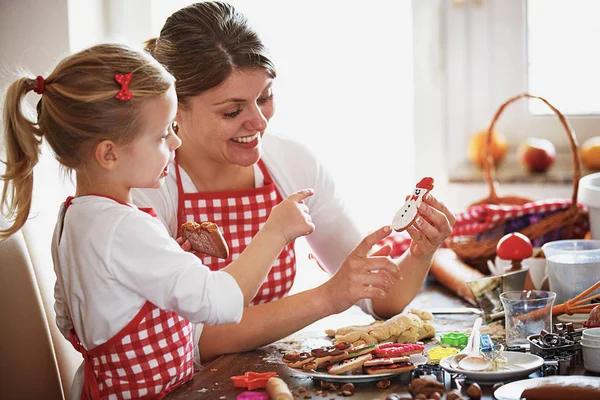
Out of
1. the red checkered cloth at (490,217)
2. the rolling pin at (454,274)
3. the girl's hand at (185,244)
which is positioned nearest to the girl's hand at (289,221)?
the girl's hand at (185,244)

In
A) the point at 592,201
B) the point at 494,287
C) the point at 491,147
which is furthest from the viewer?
the point at 491,147

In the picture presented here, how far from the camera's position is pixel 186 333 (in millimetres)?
1440

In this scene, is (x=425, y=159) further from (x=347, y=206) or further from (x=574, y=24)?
(x=347, y=206)

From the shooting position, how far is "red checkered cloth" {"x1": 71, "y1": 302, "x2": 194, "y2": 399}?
1.34 meters

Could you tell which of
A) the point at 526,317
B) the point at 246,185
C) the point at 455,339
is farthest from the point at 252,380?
the point at 246,185

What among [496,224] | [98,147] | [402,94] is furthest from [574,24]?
[98,147]

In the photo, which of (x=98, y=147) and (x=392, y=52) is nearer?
(x=98, y=147)

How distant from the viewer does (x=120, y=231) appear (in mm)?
1241

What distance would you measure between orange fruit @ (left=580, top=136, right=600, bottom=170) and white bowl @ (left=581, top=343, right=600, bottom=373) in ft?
5.55

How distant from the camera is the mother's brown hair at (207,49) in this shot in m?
1.64

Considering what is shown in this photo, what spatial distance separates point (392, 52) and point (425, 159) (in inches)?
18.0

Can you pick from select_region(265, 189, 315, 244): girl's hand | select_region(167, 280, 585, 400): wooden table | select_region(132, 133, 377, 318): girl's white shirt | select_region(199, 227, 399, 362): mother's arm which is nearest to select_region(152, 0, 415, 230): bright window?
select_region(132, 133, 377, 318): girl's white shirt

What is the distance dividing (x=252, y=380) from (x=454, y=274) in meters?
0.85

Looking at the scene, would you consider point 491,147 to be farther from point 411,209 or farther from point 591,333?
point 591,333
